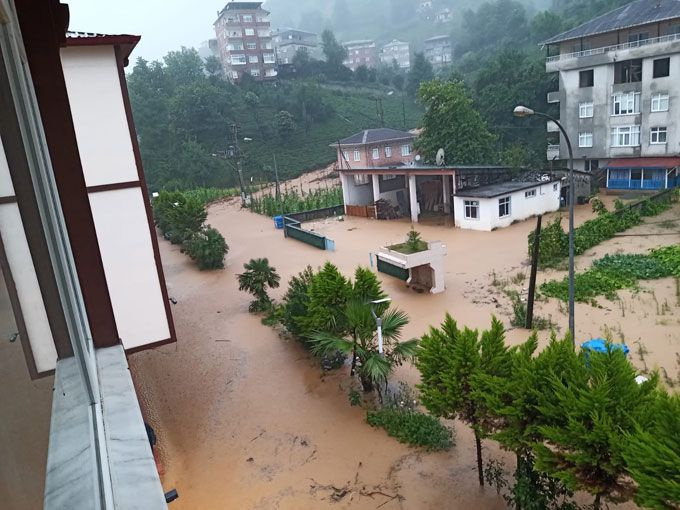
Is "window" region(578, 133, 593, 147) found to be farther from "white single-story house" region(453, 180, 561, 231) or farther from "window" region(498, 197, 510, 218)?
"window" region(498, 197, 510, 218)

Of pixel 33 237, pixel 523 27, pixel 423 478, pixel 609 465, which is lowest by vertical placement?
pixel 423 478

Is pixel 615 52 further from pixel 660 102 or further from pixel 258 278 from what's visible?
pixel 258 278

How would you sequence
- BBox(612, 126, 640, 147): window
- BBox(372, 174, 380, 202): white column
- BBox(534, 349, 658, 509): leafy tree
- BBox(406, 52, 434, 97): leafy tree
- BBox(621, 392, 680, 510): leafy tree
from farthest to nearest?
BBox(406, 52, 434, 97): leafy tree < BBox(372, 174, 380, 202): white column < BBox(612, 126, 640, 147): window < BBox(534, 349, 658, 509): leafy tree < BBox(621, 392, 680, 510): leafy tree

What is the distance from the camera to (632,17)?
94.6 ft

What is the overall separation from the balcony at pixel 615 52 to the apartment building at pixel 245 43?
42.3 meters

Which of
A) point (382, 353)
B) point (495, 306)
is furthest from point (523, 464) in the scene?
point (495, 306)

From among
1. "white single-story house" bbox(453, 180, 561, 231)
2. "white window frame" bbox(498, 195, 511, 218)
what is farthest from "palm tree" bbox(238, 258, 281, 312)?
"white window frame" bbox(498, 195, 511, 218)

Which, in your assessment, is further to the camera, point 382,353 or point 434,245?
point 434,245

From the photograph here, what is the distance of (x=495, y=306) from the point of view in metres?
15.3

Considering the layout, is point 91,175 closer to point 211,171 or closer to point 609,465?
point 609,465

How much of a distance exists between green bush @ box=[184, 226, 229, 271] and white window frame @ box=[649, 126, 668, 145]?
2436cm

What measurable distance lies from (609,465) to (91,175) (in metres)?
8.12

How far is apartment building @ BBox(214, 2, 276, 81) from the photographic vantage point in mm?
66375

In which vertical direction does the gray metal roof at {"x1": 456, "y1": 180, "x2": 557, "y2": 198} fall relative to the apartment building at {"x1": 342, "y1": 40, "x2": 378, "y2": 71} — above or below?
below
